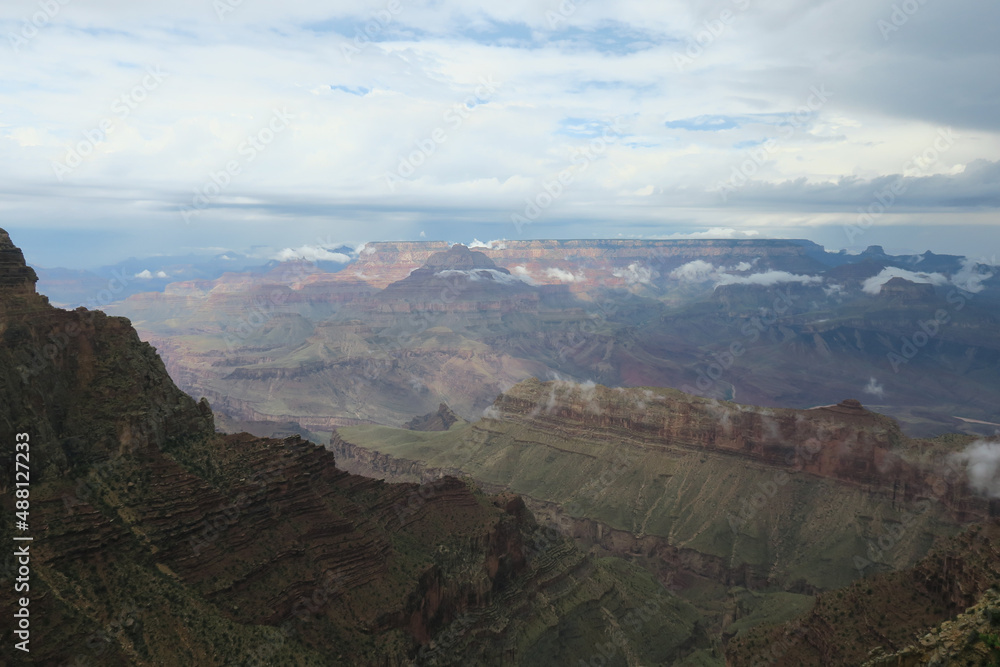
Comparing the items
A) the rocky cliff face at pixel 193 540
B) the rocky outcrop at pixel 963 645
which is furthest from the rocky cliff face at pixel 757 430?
the rocky outcrop at pixel 963 645

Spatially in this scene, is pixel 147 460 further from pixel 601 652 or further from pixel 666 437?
pixel 666 437

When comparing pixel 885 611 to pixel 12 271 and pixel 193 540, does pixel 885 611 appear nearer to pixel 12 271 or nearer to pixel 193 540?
pixel 193 540

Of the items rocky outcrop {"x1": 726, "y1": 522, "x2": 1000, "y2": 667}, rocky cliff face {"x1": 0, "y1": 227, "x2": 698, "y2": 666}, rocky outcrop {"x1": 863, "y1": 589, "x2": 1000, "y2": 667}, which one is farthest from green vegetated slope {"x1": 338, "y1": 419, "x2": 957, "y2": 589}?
rocky outcrop {"x1": 863, "y1": 589, "x2": 1000, "y2": 667}

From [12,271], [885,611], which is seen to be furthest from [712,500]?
[12,271]

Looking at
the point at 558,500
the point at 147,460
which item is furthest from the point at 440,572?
the point at 558,500

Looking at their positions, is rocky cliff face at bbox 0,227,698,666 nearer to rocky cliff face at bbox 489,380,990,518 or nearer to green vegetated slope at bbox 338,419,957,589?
green vegetated slope at bbox 338,419,957,589

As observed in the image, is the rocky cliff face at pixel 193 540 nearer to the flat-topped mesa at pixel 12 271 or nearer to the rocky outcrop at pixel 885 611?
the flat-topped mesa at pixel 12 271
